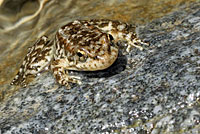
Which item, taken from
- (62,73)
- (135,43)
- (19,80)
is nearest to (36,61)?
(19,80)

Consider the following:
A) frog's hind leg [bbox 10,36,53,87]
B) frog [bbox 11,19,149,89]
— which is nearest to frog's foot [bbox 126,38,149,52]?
frog [bbox 11,19,149,89]

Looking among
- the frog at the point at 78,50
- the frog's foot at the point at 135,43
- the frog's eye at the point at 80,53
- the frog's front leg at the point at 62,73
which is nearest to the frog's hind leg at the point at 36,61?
the frog at the point at 78,50

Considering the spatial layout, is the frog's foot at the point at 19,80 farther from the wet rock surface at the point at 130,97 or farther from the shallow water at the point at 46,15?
the shallow water at the point at 46,15

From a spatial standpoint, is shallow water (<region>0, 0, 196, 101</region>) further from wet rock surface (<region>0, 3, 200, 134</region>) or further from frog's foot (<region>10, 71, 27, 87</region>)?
wet rock surface (<region>0, 3, 200, 134</region>)

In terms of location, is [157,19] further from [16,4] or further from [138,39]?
[16,4]

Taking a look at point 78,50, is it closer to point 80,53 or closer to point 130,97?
point 80,53
